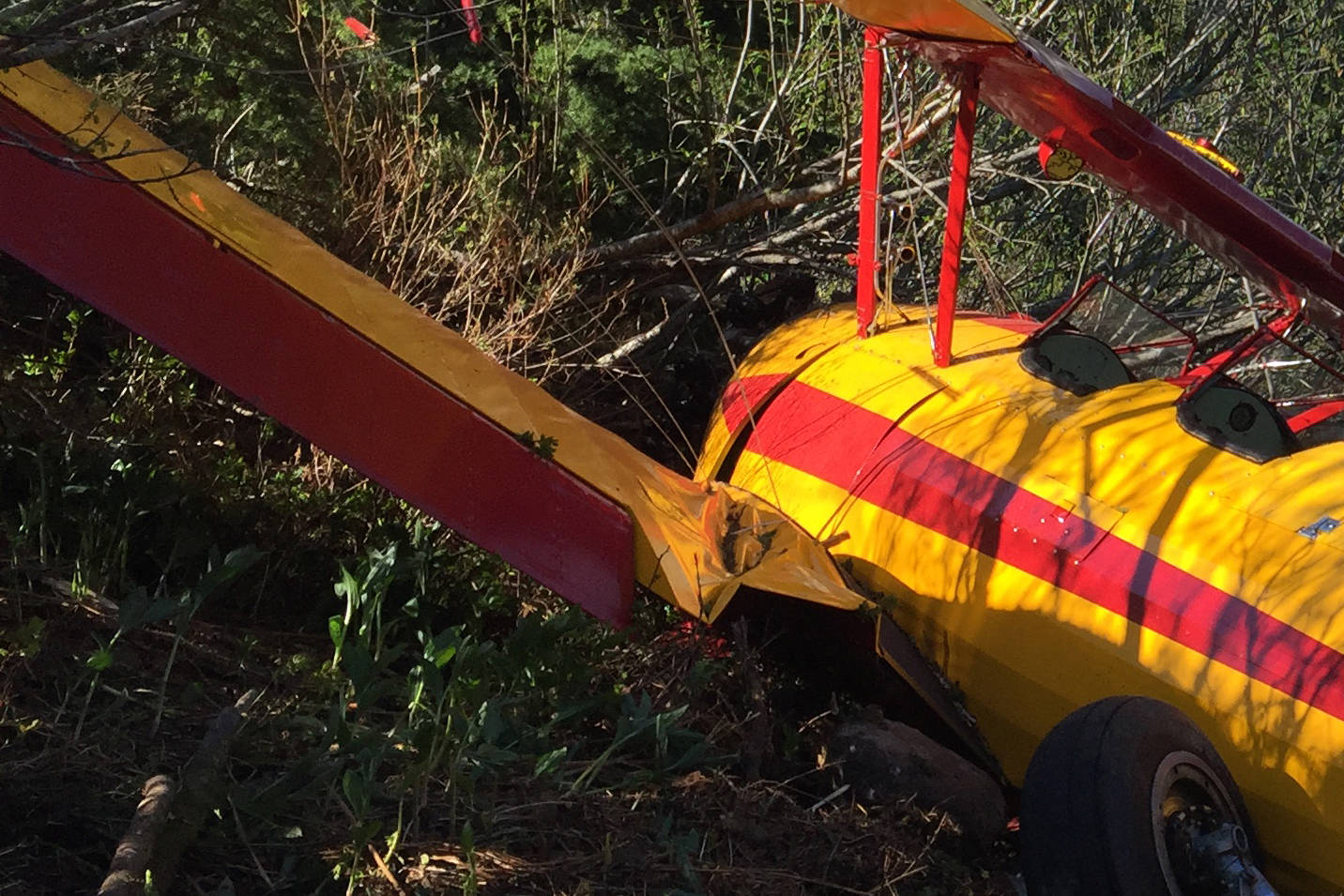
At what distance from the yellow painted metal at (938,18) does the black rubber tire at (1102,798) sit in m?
2.01

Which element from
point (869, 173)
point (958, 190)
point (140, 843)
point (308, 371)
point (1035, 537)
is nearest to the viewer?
point (140, 843)

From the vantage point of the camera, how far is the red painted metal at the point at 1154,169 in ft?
14.9

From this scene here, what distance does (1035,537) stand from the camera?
398 cm

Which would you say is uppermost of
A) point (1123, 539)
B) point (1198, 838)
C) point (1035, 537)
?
point (1123, 539)

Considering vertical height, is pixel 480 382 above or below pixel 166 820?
above

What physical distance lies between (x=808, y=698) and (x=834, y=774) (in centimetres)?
69

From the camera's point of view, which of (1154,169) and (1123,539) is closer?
(1123,539)

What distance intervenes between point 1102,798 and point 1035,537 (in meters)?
1.07

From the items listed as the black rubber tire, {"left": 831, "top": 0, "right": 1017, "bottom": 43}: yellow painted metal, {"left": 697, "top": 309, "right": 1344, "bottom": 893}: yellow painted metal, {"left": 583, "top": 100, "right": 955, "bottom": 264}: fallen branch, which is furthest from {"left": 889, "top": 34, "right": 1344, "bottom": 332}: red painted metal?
the black rubber tire

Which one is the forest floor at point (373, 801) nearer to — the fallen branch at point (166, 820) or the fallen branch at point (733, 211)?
the fallen branch at point (166, 820)

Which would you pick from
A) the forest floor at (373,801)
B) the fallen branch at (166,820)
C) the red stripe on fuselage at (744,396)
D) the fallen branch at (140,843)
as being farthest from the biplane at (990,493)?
the fallen branch at (140,843)

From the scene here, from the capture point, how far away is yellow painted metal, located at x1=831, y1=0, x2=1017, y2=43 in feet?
13.4

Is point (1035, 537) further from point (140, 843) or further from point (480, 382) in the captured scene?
point (140, 843)

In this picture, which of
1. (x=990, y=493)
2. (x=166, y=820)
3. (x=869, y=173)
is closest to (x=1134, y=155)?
(x=869, y=173)
